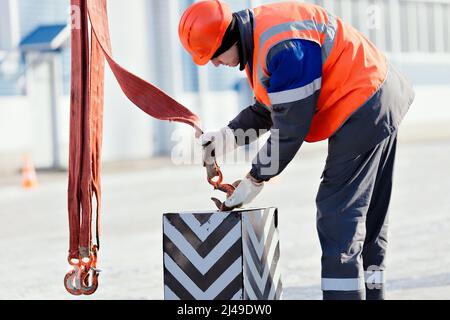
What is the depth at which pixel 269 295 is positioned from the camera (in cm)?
433

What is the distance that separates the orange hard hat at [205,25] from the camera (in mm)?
4039

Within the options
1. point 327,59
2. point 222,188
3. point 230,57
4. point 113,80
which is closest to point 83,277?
point 222,188

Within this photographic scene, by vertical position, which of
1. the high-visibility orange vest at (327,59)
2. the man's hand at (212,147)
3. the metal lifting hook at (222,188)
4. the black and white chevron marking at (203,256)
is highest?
the high-visibility orange vest at (327,59)

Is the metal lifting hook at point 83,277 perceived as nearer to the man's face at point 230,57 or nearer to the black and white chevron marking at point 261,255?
the black and white chevron marking at point 261,255

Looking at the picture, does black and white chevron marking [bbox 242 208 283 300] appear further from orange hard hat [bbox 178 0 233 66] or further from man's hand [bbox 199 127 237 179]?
orange hard hat [bbox 178 0 233 66]

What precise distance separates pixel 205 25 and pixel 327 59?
0.55 m

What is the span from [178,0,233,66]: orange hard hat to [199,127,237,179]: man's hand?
53 centimetres

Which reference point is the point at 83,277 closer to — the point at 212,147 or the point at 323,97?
the point at 212,147

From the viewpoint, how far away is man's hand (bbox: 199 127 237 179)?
4.51 m

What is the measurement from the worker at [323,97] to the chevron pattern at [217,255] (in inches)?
7.3

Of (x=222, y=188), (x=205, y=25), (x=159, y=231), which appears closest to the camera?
(x=205, y=25)

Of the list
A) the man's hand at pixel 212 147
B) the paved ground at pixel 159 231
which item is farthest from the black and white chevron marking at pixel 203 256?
the paved ground at pixel 159 231

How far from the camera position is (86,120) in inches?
174
